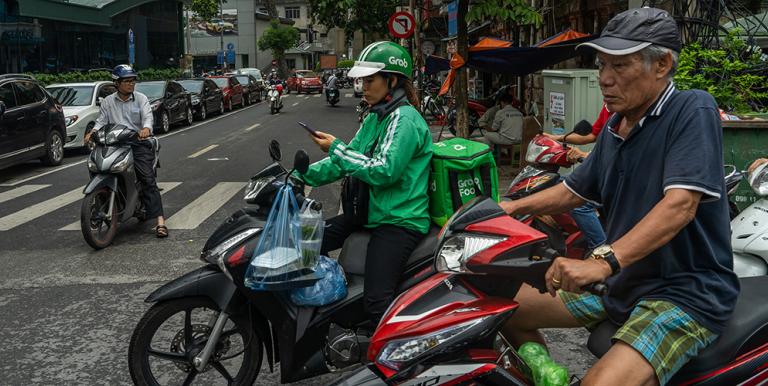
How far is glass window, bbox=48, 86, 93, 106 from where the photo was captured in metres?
17.3

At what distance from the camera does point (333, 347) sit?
3.66 metres

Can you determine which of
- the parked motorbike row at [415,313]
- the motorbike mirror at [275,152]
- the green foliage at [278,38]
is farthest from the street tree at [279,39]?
the motorbike mirror at [275,152]

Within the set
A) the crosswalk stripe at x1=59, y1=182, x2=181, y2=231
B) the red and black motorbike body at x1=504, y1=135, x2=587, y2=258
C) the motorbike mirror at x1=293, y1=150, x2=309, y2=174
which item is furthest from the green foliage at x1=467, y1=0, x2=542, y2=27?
the motorbike mirror at x1=293, y1=150, x2=309, y2=174

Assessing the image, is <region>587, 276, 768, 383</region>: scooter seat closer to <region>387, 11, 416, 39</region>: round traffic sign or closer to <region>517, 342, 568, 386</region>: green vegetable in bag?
<region>517, 342, 568, 386</region>: green vegetable in bag

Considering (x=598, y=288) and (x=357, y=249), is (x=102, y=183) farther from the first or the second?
(x=598, y=288)

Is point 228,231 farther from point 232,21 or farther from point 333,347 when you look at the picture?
point 232,21

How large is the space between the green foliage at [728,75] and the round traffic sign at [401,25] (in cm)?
1183

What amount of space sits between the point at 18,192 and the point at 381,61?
30.5 feet

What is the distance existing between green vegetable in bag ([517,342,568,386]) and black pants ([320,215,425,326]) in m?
0.96

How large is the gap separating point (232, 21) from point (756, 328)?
3555 inches

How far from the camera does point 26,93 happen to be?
13859mm

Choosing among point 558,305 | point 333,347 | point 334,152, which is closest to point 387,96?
point 334,152

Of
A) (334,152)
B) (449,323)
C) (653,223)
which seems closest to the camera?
(653,223)

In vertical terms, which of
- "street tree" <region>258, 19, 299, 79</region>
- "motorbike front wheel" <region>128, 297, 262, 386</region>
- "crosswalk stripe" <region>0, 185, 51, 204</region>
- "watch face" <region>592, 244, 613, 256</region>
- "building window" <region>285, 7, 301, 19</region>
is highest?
"building window" <region>285, 7, 301, 19</region>
